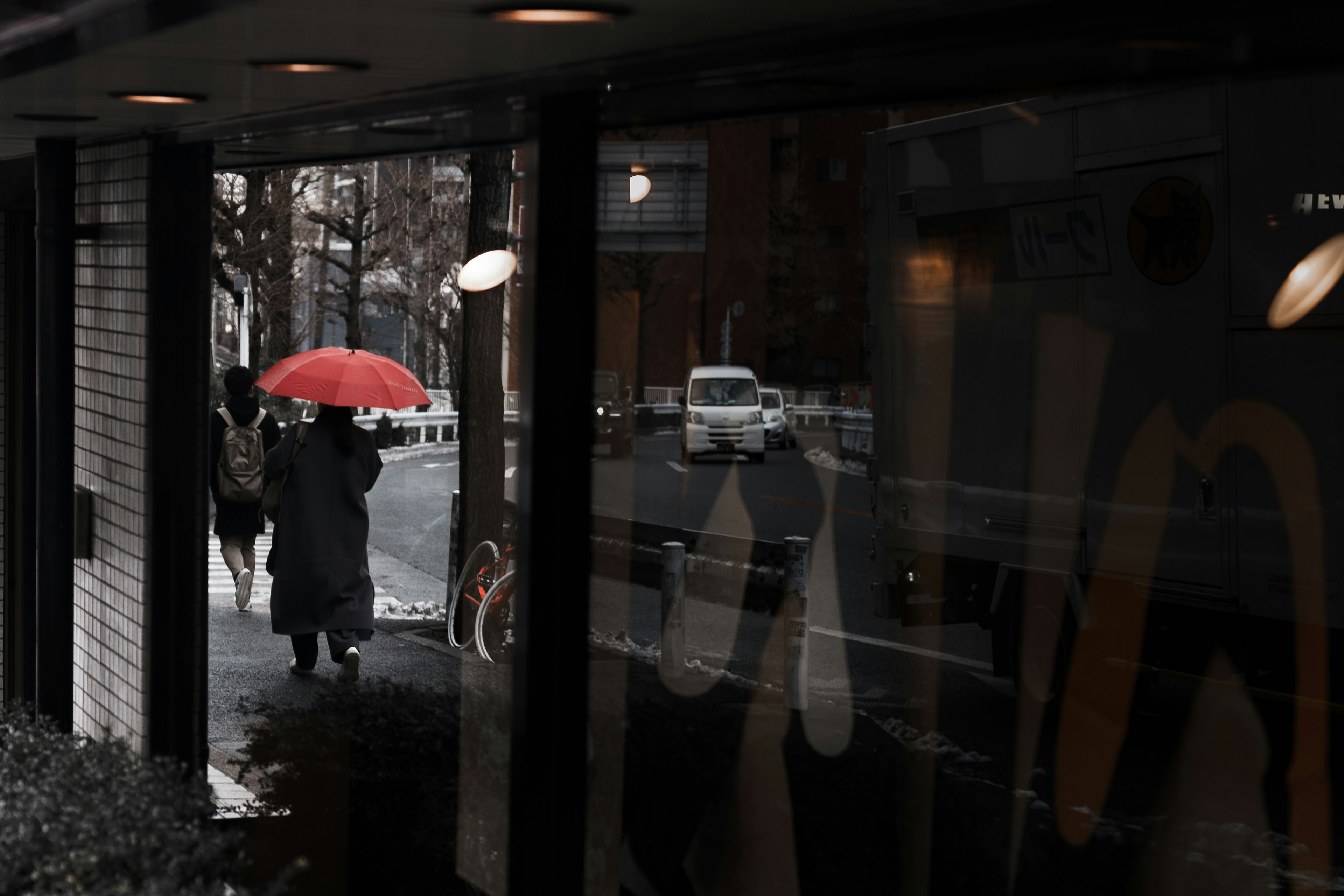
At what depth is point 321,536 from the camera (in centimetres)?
747

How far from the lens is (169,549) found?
4.05m

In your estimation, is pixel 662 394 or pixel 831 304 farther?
pixel 662 394

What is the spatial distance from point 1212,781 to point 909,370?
9.71 feet

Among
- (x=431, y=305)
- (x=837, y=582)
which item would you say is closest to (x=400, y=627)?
(x=837, y=582)

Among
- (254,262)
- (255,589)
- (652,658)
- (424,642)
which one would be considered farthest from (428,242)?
(652,658)

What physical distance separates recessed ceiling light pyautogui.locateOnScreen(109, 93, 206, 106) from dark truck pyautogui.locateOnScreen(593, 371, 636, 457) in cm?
2555

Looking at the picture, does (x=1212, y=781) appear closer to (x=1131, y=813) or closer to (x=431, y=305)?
(x=1131, y=813)

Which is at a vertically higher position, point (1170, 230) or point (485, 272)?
point (1170, 230)

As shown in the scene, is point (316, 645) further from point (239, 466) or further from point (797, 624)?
point (797, 624)

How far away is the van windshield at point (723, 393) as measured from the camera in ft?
105

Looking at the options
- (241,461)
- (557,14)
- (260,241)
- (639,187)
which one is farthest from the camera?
(260,241)

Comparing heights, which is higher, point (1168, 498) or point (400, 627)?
point (1168, 498)

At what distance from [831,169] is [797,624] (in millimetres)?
48488

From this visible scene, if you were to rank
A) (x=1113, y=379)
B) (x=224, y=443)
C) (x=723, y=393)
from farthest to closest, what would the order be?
1. (x=723, y=393)
2. (x=224, y=443)
3. (x=1113, y=379)
